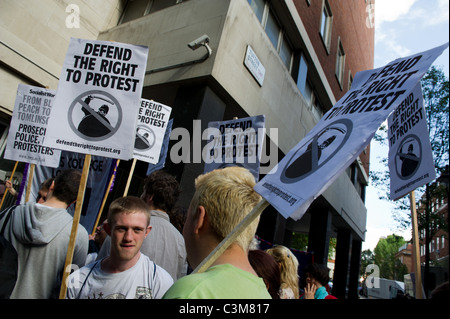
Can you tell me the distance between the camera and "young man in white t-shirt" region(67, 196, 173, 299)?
1.83m

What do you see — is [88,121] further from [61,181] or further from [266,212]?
[266,212]

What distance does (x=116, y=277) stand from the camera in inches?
73.4

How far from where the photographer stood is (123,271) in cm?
191

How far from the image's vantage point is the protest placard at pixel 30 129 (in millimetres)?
4027

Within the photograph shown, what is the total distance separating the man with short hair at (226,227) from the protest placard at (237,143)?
240cm

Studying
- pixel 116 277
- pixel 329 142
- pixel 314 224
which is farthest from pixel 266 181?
pixel 314 224

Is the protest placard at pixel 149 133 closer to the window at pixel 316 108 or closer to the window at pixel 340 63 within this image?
the window at pixel 316 108

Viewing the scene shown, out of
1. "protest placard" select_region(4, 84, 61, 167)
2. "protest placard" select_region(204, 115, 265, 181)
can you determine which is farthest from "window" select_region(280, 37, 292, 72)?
"protest placard" select_region(4, 84, 61, 167)

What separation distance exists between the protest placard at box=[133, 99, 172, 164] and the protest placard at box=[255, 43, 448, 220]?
3.22 metres

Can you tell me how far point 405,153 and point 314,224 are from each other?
1029cm

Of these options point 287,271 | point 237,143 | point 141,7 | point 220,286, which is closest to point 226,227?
point 220,286

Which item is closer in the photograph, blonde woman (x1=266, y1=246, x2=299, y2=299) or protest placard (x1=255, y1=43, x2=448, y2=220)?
protest placard (x1=255, y1=43, x2=448, y2=220)

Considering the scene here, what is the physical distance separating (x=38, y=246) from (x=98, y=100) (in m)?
1.37

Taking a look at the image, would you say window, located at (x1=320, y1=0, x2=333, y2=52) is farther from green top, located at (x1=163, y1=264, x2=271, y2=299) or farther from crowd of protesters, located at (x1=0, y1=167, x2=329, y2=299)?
green top, located at (x1=163, y1=264, x2=271, y2=299)
